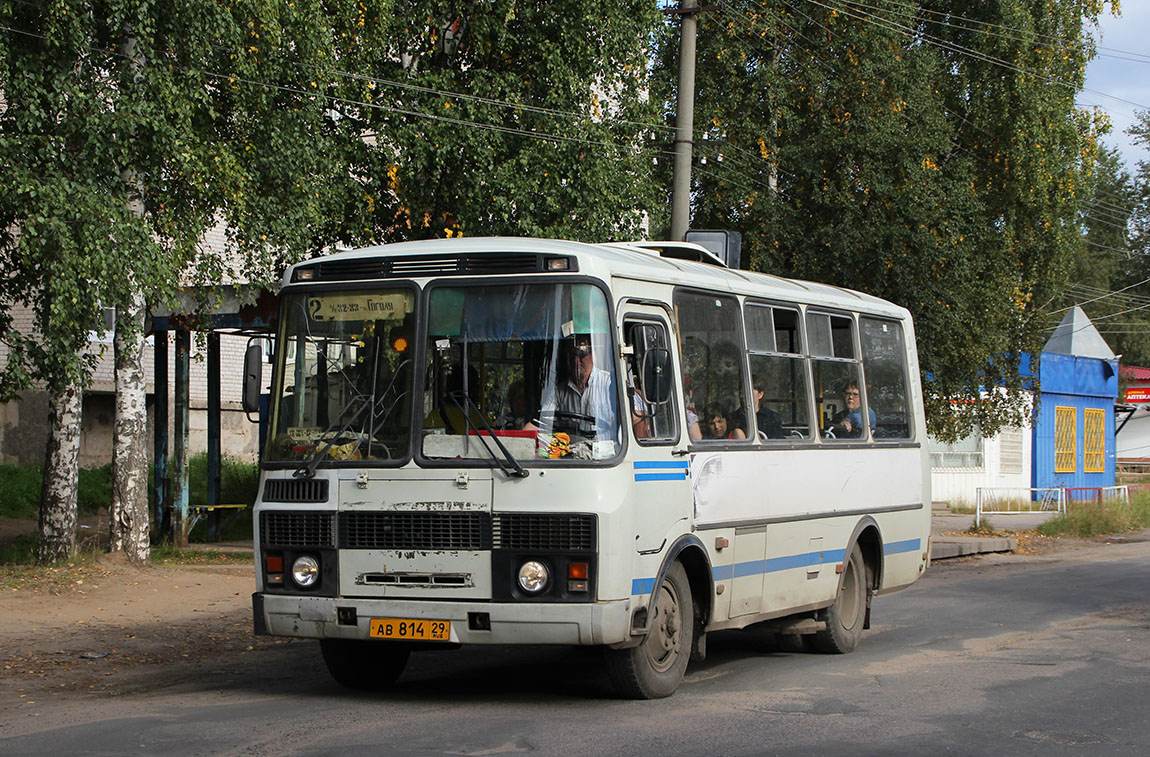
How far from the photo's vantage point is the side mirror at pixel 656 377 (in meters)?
8.46

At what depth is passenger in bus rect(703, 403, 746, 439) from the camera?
9.61m

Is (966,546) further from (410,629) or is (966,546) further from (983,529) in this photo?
(410,629)

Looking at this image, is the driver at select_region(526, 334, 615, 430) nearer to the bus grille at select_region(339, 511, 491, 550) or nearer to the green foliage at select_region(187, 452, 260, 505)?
the bus grille at select_region(339, 511, 491, 550)

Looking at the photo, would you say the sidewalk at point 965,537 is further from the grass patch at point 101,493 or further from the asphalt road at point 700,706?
the grass patch at point 101,493

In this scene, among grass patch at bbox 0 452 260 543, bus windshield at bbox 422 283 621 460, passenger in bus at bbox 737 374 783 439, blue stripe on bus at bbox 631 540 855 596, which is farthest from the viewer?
grass patch at bbox 0 452 260 543

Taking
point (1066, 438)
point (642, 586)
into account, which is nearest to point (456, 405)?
point (642, 586)

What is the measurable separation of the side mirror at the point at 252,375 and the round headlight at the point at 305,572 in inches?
39.0

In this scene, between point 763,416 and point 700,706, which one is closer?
point 700,706

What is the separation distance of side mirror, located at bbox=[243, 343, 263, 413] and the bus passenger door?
2278mm

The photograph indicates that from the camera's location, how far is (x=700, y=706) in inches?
341


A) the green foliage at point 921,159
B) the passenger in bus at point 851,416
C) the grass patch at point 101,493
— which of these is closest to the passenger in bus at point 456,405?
the passenger in bus at point 851,416

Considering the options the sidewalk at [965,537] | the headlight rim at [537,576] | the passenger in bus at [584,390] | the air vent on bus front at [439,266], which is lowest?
the sidewalk at [965,537]

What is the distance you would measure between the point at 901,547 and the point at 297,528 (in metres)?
6.22

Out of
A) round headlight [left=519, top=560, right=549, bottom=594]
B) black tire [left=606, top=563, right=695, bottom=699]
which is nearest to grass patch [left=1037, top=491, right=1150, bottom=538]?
black tire [left=606, top=563, right=695, bottom=699]
